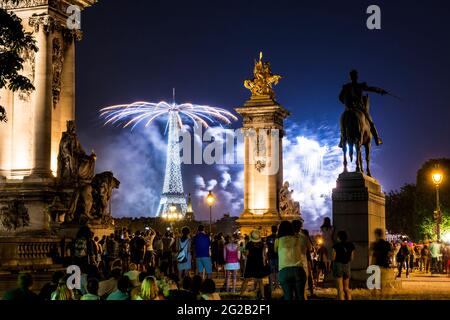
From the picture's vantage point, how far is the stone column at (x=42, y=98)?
38.8 metres

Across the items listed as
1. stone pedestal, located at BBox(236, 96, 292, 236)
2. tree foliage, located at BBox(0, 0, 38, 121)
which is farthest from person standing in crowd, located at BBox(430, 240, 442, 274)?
tree foliage, located at BBox(0, 0, 38, 121)

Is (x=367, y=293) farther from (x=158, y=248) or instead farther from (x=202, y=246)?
(x=158, y=248)

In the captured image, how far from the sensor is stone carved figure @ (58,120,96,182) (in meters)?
38.7

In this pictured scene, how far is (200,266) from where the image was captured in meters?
26.8

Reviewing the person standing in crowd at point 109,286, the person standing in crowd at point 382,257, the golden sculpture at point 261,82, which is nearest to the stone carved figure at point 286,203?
the golden sculpture at point 261,82

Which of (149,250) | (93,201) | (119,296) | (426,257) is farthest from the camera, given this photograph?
(426,257)

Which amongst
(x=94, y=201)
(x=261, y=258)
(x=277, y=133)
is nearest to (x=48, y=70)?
(x=94, y=201)

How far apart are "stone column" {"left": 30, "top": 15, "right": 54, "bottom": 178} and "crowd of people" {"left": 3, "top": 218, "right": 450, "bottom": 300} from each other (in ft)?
16.8

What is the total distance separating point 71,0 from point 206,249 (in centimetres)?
1942

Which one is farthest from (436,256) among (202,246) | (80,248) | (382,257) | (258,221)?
(80,248)

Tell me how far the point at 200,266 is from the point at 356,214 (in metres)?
5.33
